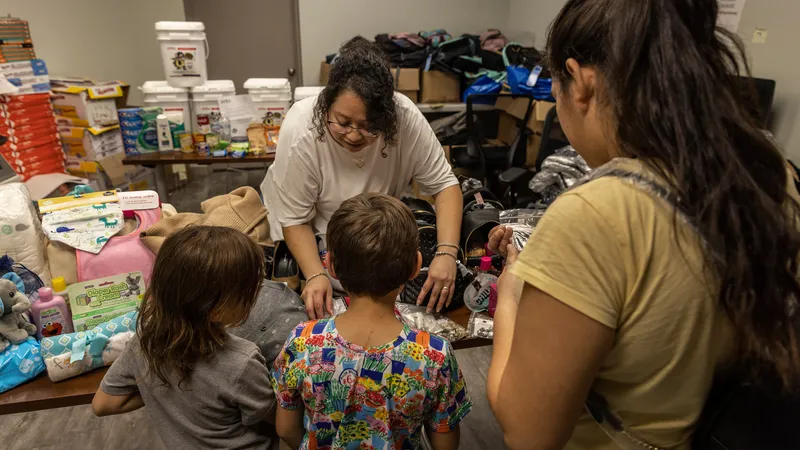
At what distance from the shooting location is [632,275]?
1.96ft

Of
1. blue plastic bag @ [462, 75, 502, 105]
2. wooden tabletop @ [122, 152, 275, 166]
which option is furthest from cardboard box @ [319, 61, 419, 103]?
wooden tabletop @ [122, 152, 275, 166]

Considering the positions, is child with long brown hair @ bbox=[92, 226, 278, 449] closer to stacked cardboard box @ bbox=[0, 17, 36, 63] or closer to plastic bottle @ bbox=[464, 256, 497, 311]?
plastic bottle @ bbox=[464, 256, 497, 311]

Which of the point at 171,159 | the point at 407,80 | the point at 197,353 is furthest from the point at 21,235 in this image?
the point at 407,80

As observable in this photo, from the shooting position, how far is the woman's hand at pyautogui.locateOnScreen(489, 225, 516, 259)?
1.09 meters

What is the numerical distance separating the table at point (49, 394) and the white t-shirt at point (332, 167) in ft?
2.29

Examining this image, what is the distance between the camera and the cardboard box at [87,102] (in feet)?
10.7

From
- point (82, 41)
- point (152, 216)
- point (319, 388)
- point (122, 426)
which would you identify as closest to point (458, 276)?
point (319, 388)

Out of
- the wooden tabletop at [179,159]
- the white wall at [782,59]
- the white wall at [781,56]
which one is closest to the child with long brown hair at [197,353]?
the wooden tabletop at [179,159]

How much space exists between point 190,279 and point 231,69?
458 cm

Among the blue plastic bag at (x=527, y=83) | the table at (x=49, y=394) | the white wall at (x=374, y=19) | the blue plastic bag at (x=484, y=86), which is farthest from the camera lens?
the white wall at (x=374, y=19)

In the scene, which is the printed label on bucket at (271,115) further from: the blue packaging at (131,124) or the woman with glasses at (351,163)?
the woman with glasses at (351,163)

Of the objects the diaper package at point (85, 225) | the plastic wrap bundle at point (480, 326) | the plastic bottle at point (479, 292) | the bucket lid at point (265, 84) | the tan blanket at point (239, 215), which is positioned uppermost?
the bucket lid at point (265, 84)

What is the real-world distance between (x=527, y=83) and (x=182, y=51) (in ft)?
8.34

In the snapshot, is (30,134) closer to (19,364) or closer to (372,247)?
(19,364)
